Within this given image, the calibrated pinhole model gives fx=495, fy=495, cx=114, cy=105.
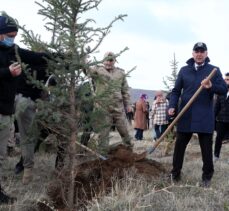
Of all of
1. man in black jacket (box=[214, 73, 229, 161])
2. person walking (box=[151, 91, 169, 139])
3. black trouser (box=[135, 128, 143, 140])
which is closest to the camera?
man in black jacket (box=[214, 73, 229, 161])

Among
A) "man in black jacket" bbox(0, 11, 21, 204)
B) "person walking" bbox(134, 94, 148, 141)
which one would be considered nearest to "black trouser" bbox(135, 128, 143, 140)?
"person walking" bbox(134, 94, 148, 141)

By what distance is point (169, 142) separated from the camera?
11.2 m

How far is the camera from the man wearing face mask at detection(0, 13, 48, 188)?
5594 millimetres

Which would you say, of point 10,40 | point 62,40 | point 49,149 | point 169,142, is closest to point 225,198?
point 62,40

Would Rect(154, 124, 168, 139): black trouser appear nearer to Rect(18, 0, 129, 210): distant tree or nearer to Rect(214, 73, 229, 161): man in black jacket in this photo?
Rect(214, 73, 229, 161): man in black jacket

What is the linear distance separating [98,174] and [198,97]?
166 cm

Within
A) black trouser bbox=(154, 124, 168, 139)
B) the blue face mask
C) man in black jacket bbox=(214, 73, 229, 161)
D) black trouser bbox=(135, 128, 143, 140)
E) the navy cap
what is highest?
the navy cap

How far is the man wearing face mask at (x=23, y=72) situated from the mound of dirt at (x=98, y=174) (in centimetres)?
64

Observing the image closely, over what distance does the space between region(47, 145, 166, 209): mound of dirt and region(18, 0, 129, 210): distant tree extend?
18cm

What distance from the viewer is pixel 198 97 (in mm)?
6508

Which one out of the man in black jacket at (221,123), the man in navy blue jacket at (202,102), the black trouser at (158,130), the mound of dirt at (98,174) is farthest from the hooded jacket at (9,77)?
the black trouser at (158,130)

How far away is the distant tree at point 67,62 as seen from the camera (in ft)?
17.2

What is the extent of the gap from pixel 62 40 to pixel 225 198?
8.45ft

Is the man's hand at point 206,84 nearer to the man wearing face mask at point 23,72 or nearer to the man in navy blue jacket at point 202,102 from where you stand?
the man in navy blue jacket at point 202,102
